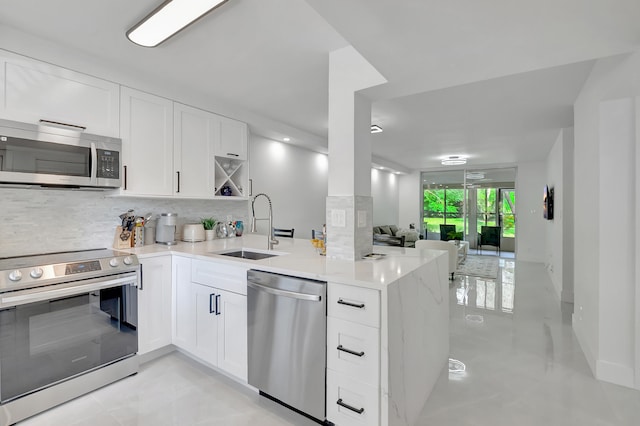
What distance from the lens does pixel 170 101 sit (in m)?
3.03

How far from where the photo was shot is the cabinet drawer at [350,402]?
5.11 ft

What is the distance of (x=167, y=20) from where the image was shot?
1.92 meters

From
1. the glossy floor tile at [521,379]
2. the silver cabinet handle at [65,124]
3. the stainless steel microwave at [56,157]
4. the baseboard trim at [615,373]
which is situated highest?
the silver cabinet handle at [65,124]

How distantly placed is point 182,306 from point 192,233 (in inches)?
37.0

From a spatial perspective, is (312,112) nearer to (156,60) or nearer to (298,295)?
(156,60)

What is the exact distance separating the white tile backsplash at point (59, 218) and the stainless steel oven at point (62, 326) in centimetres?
17

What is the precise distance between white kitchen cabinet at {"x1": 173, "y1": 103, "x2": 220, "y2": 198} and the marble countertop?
671 millimetres

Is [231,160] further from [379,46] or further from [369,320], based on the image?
[369,320]

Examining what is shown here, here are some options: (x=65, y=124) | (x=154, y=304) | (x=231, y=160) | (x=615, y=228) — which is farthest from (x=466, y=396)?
(x=65, y=124)

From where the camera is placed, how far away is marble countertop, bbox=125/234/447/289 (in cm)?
169

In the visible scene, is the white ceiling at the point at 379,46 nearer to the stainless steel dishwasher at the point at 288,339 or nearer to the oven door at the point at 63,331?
the stainless steel dishwasher at the point at 288,339

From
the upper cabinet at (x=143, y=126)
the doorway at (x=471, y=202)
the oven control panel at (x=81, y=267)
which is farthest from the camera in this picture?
the doorway at (x=471, y=202)

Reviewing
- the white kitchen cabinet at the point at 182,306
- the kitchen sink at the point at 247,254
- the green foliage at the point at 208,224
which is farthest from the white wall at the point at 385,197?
the white kitchen cabinet at the point at 182,306

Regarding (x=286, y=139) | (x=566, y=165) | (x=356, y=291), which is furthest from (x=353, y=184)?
(x=566, y=165)
